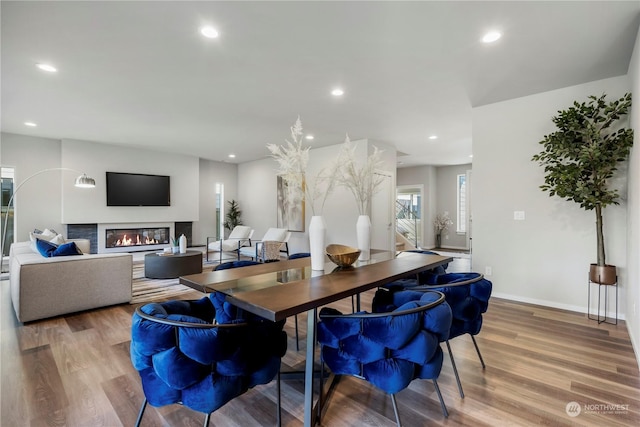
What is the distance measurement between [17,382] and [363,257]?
8.46 ft

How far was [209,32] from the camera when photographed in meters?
2.54

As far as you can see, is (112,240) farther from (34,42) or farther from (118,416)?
(118,416)

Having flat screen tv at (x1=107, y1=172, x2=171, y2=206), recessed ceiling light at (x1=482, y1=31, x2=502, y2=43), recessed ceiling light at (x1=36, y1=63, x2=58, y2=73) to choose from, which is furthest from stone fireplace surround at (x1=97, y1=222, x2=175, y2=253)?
recessed ceiling light at (x1=482, y1=31, x2=502, y2=43)

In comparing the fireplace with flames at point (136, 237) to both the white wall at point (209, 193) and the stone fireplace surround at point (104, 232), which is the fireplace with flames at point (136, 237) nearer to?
the stone fireplace surround at point (104, 232)

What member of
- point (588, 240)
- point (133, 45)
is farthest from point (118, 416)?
point (588, 240)

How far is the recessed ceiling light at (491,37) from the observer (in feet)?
8.33

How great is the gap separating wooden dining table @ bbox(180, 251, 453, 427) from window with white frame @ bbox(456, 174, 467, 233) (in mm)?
7630

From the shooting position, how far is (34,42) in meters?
2.71

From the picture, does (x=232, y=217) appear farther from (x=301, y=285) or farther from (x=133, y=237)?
(x=301, y=285)

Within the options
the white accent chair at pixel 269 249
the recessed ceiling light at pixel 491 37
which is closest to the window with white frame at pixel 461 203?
the white accent chair at pixel 269 249

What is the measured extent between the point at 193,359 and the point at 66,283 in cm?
305

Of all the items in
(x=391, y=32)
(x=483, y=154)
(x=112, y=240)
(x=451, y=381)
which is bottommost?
(x=451, y=381)

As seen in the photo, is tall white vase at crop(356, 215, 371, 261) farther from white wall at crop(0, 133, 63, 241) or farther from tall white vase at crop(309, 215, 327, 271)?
white wall at crop(0, 133, 63, 241)

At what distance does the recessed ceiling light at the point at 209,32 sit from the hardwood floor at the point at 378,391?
272 centimetres
